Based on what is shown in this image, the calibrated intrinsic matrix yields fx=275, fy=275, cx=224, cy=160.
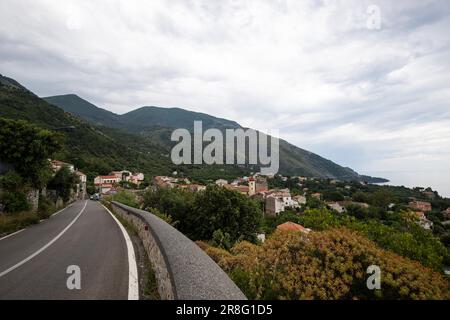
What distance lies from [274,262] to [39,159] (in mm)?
17909

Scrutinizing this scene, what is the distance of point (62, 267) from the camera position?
6.18 meters

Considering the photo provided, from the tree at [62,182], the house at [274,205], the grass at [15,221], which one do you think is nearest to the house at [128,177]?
the house at [274,205]

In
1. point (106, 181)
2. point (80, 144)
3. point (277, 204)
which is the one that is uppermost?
point (80, 144)

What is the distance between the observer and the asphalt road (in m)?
4.65

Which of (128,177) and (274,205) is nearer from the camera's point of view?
(274,205)

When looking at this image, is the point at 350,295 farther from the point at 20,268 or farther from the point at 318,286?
the point at 20,268

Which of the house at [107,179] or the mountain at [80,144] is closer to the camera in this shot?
the house at [107,179]

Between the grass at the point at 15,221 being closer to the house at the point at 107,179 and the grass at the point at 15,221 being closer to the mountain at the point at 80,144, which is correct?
the mountain at the point at 80,144

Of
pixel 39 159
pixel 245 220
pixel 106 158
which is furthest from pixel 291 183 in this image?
pixel 39 159

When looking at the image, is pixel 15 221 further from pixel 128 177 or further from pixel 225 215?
pixel 128 177

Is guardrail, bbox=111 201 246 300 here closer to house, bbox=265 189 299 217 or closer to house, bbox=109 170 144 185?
house, bbox=265 189 299 217

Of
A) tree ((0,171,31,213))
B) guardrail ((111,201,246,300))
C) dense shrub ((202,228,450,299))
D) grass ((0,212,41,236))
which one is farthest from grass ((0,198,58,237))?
dense shrub ((202,228,450,299))

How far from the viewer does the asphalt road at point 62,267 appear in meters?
4.65

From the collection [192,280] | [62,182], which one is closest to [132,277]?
[192,280]
